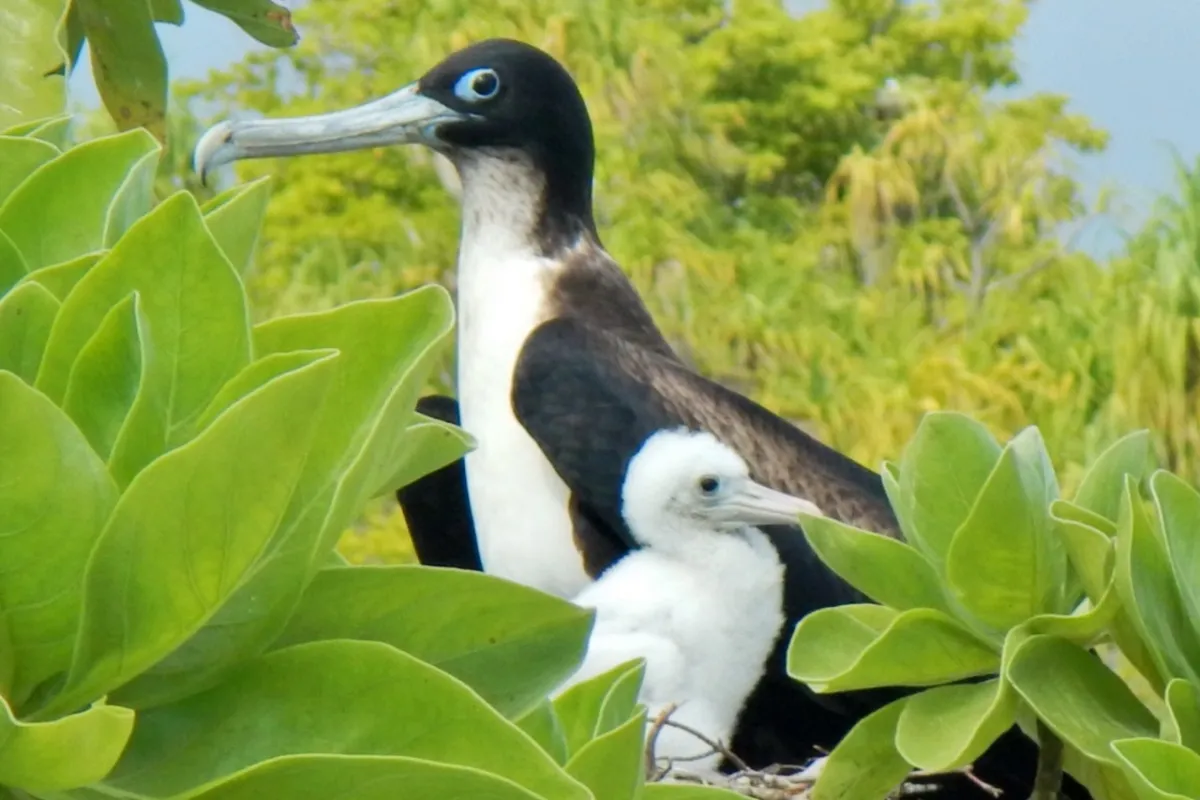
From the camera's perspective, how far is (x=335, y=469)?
0.87 feet

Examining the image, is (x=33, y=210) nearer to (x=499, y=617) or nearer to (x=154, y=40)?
(x=499, y=617)

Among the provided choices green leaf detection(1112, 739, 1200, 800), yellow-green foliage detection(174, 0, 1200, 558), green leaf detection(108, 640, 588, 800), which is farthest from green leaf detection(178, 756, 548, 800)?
yellow-green foliage detection(174, 0, 1200, 558)

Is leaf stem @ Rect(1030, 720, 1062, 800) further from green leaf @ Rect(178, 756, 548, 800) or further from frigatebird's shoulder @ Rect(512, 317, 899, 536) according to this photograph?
frigatebird's shoulder @ Rect(512, 317, 899, 536)

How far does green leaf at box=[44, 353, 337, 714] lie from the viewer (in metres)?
0.24

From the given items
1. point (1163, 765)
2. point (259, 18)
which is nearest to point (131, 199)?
point (1163, 765)

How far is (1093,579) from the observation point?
1.76ft

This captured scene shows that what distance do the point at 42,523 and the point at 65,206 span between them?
100mm

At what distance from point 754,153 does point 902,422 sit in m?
2.60

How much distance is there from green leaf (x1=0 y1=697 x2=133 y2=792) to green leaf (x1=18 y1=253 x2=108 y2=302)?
92 mm

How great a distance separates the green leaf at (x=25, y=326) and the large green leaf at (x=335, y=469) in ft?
0.15

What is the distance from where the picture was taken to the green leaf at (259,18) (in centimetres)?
69

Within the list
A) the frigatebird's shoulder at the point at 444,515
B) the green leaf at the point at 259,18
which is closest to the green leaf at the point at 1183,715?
the green leaf at the point at 259,18

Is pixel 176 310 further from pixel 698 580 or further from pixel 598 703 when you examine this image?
pixel 698 580

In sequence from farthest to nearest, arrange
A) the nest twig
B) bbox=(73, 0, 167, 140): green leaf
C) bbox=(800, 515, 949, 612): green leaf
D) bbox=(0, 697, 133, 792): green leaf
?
the nest twig, bbox=(73, 0, 167, 140): green leaf, bbox=(800, 515, 949, 612): green leaf, bbox=(0, 697, 133, 792): green leaf
